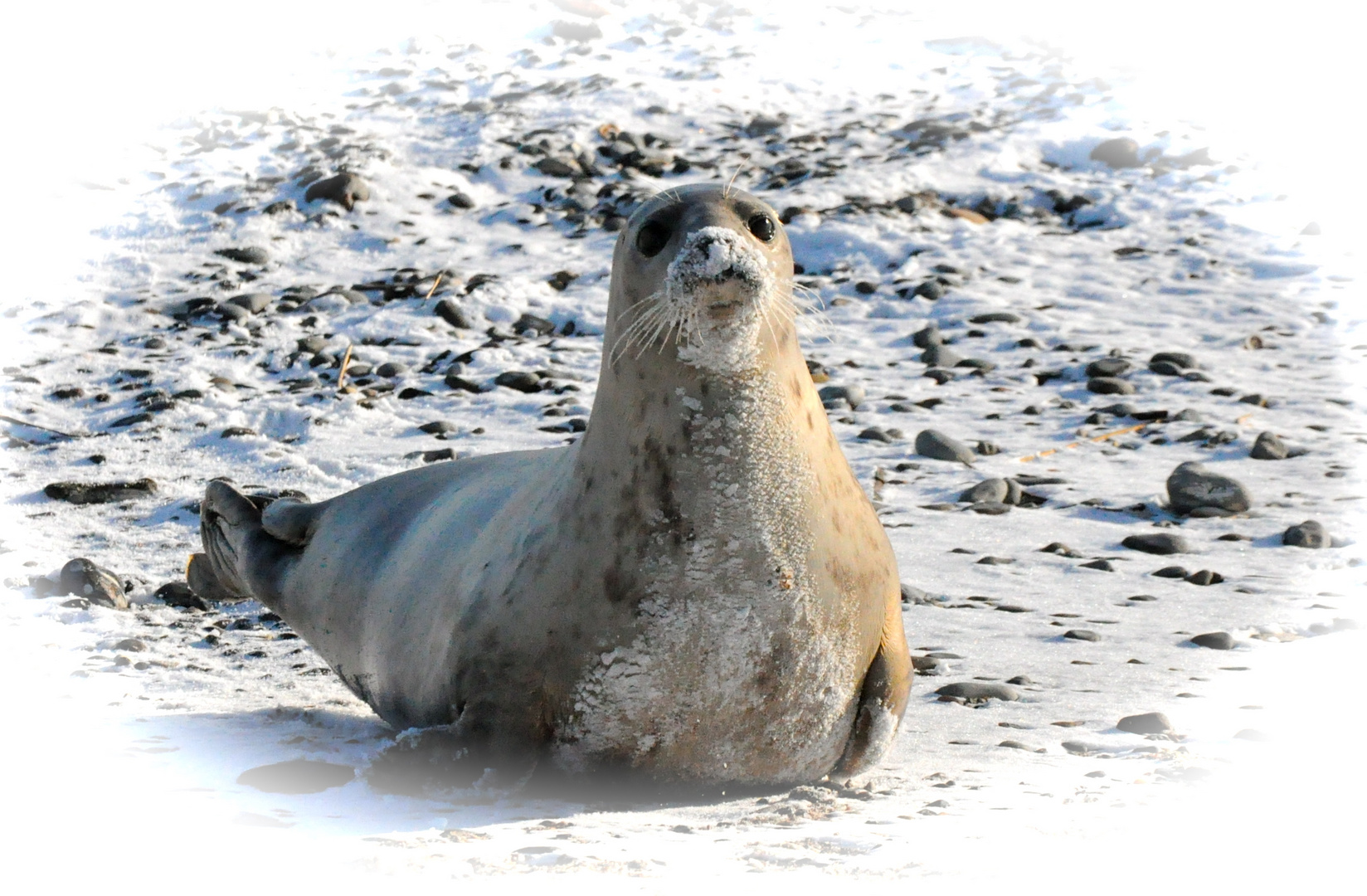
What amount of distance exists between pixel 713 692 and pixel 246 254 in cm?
725

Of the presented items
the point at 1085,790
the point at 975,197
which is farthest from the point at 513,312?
the point at 1085,790

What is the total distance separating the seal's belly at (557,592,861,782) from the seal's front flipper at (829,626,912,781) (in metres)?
0.09

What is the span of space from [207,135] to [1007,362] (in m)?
7.00

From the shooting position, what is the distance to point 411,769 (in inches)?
112

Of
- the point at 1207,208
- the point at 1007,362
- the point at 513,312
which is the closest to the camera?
the point at 1007,362

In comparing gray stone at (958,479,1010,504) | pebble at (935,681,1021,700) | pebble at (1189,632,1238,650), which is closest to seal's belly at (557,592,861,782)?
pebble at (935,681,1021,700)

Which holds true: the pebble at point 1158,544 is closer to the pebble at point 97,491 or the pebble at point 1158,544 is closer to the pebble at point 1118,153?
the pebble at point 97,491

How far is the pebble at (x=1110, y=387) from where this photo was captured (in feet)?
23.3

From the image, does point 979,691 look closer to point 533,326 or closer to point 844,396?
point 844,396

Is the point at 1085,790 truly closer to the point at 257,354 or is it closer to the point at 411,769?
the point at 411,769

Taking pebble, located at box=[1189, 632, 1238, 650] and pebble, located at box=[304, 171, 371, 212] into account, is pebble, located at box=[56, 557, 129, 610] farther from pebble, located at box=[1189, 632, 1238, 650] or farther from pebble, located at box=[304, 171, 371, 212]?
pebble, located at box=[304, 171, 371, 212]

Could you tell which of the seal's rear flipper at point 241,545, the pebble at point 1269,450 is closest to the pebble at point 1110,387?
the pebble at point 1269,450

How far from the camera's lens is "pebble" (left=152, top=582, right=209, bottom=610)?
183 inches

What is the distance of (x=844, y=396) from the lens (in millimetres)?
6922
